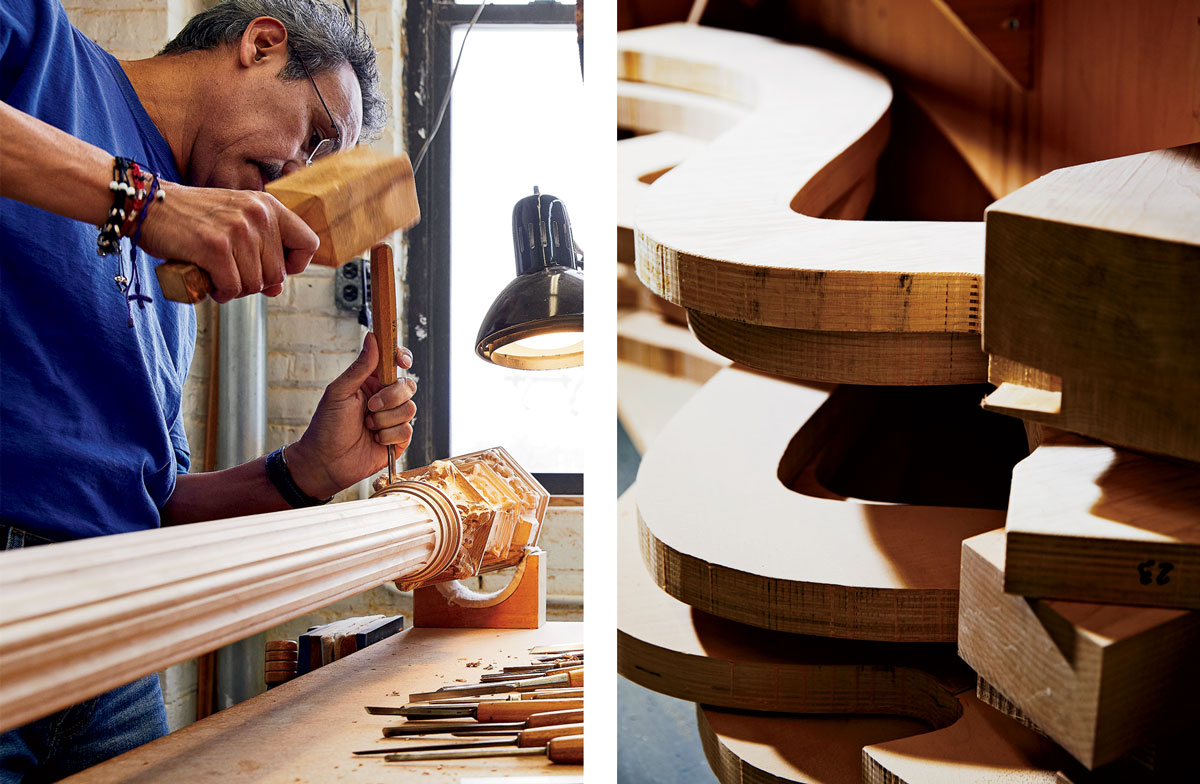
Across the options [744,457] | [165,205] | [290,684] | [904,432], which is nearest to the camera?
[165,205]

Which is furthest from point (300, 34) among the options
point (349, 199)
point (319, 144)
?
point (349, 199)

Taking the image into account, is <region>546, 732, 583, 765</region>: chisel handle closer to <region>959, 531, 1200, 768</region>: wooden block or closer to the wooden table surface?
the wooden table surface

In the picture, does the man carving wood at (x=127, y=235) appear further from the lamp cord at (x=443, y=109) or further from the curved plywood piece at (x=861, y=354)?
the curved plywood piece at (x=861, y=354)

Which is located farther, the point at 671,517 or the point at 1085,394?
the point at 671,517

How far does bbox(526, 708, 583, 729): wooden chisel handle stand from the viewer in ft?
1.71

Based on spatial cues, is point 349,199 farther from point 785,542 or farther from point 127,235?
point 785,542

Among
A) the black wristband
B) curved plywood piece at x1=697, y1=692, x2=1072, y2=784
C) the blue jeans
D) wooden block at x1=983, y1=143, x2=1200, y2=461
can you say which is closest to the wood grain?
wooden block at x1=983, y1=143, x2=1200, y2=461

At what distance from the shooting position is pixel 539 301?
67 centimetres

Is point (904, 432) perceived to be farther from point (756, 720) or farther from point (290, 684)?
point (290, 684)

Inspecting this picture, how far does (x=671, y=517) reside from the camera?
2.05ft

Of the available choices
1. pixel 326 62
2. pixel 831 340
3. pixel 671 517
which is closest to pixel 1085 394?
pixel 831 340

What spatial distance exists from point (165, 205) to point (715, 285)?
34cm

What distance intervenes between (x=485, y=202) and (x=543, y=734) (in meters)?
0.49

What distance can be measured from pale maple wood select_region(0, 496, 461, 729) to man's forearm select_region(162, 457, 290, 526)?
22cm
